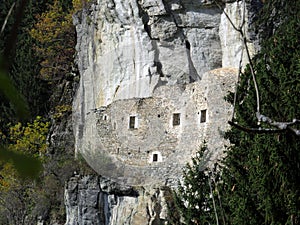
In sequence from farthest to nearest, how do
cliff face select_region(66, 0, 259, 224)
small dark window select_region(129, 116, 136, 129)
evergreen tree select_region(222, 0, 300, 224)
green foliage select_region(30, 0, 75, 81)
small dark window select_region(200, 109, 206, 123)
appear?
green foliage select_region(30, 0, 75, 81) → small dark window select_region(129, 116, 136, 129) → cliff face select_region(66, 0, 259, 224) → small dark window select_region(200, 109, 206, 123) → evergreen tree select_region(222, 0, 300, 224)

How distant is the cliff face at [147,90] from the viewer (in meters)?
20.6

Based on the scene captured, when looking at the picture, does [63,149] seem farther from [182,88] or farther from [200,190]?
[200,190]

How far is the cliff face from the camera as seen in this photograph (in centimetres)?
2056

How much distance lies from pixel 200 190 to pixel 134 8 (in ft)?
42.8

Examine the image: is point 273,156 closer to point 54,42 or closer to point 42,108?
point 42,108

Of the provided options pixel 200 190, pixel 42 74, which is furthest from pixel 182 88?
pixel 42 74

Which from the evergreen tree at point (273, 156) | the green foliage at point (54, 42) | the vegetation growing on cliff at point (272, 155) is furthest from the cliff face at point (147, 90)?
the evergreen tree at point (273, 156)

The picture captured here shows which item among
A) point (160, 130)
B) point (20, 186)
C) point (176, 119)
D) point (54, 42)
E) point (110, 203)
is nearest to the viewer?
point (176, 119)

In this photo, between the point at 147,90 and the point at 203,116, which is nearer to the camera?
the point at 203,116

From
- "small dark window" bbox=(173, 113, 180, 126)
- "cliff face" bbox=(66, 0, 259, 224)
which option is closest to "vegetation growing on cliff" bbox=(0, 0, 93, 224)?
"cliff face" bbox=(66, 0, 259, 224)

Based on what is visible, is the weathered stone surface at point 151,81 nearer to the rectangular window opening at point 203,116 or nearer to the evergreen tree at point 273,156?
the rectangular window opening at point 203,116

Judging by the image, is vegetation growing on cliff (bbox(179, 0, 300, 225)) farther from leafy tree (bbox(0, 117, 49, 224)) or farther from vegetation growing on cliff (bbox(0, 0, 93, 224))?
vegetation growing on cliff (bbox(0, 0, 93, 224))

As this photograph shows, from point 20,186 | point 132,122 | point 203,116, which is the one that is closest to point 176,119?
point 203,116

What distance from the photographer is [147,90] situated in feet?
80.0
